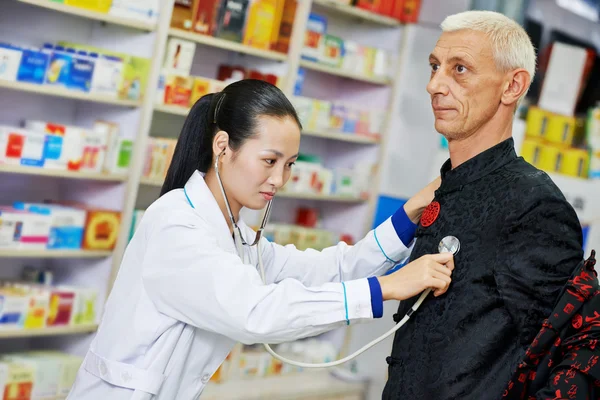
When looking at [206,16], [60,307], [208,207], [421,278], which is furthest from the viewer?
[206,16]

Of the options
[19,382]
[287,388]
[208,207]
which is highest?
[208,207]

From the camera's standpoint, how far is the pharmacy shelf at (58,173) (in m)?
3.62

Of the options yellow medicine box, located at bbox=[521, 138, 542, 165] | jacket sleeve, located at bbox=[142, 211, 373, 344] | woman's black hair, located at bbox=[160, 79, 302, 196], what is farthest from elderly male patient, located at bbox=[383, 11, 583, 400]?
yellow medicine box, located at bbox=[521, 138, 542, 165]

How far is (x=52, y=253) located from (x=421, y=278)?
2.49m

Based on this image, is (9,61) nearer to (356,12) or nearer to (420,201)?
(420,201)

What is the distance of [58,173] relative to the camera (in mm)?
3797

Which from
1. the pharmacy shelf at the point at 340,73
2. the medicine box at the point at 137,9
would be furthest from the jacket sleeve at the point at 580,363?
the pharmacy shelf at the point at 340,73

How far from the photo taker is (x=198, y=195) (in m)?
2.15

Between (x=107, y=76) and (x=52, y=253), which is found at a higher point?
(x=107, y=76)

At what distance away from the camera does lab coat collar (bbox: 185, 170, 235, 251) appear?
6.97 feet

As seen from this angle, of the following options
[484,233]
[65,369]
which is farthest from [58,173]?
[484,233]

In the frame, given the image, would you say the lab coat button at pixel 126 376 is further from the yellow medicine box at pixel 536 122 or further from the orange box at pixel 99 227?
the yellow medicine box at pixel 536 122

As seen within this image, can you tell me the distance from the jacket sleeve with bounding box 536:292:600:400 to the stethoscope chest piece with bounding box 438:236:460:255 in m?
0.32

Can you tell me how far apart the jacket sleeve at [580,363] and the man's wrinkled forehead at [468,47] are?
630 mm
